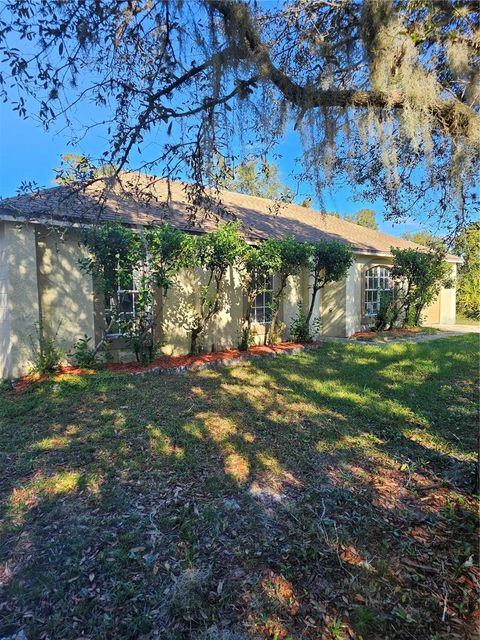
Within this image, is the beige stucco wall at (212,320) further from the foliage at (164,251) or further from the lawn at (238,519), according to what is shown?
the lawn at (238,519)

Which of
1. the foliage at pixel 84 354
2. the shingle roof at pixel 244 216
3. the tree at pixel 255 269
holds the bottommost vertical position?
the foliage at pixel 84 354

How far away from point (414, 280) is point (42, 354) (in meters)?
11.2

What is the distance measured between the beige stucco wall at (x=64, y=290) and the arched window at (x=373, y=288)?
9462 mm

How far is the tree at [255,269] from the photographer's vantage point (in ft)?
27.5

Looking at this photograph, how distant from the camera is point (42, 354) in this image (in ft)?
21.8

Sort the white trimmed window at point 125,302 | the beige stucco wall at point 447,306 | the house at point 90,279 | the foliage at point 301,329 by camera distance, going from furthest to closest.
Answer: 1. the beige stucco wall at point 447,306
2. the foliage at point 301,329
3. the white trimmed window at point 125,302
4. the house at point 90,279

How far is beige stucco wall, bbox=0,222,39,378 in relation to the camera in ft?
21.0

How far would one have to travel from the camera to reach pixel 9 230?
6.35 meters

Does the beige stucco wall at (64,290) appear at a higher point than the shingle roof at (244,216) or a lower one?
lower

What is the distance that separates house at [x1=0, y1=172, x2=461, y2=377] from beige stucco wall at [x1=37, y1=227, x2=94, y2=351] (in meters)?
0.02

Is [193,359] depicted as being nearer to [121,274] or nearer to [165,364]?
[165,364]

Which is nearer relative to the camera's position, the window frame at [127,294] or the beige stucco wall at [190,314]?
the window frame at [127,294]

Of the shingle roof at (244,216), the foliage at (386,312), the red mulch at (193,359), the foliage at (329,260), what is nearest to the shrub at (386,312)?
the foliage at (386,312)

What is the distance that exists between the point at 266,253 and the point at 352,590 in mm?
7076
